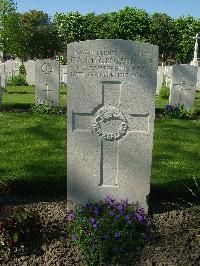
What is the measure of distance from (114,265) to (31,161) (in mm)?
2937

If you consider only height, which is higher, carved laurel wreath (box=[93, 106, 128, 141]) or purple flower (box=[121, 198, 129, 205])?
carved laurel wreath (box=[93, 106, 128, 141])

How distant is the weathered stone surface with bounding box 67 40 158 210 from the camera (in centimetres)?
384

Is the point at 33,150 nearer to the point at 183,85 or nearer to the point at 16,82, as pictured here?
the point at 183,85

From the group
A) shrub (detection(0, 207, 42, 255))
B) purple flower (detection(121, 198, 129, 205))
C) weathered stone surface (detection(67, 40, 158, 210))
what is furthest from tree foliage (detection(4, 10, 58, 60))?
shrub (detection(0, 207, 42, 255))

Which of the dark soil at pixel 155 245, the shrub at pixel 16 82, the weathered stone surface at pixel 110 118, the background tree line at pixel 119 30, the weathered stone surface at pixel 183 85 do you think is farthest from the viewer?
the background tree line at pixel 119 30

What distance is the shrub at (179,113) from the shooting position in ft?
35.7

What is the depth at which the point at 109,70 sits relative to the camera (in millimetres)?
3871

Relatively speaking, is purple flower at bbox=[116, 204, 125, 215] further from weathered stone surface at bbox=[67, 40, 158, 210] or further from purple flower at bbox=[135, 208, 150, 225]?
weathered stone surface at bbox=[67, 40, 158, 210]

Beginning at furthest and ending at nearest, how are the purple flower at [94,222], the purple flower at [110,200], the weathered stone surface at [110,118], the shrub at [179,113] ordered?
the shrub at [179,113], the purple flower at [110,200], the weathered stone surface at [110,118], the purple flower at [94,222]

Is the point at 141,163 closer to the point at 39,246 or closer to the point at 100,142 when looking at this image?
the point at 100,142

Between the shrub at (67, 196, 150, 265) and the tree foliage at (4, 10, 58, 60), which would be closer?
the shrub at (67, 196, 150, 265)

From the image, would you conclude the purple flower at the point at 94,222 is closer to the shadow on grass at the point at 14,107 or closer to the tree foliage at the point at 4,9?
the shadow on grass at the point at 14,107

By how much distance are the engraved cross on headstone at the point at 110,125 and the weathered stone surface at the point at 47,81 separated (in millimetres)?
7872

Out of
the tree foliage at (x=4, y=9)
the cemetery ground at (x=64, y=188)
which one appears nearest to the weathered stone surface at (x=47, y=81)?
the cemetery ground at (x=64, y=188)
